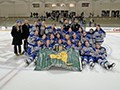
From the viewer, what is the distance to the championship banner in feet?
13.4

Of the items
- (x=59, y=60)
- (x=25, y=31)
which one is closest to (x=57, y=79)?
(x=59, y=60)

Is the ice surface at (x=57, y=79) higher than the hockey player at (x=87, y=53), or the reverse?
the hockey player at (x=87, y=53)

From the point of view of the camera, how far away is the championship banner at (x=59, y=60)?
13.4 ft

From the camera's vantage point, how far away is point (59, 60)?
4.16 metres

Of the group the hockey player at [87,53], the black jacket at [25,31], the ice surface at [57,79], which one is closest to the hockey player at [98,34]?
the hockey player at [87,53]

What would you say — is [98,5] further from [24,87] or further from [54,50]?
[24,87]

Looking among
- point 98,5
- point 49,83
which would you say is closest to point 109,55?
point 49,83

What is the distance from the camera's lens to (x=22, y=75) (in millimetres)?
3840

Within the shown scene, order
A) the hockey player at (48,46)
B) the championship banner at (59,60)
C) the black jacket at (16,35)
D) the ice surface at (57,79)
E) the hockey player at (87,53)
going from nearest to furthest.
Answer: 1. the ice surface at (57,79)
2. the championship banner at (59,60)
3. the hockey player at (87,53)
4. the hockey player at (48,46)
5. the black jacket at (16,35)

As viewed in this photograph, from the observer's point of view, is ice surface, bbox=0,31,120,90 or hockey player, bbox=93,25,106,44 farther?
hockey player, bbox=93,25,106,44

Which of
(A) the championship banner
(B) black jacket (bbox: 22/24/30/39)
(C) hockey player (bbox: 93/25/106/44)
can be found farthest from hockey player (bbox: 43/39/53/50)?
(C) hockey player (bbox: 93/25/106/44)

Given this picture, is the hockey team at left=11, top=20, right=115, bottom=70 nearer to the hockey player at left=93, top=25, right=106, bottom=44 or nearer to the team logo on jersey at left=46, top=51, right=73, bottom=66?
the hockey player at left=93, top=25, right=106, bottom=44

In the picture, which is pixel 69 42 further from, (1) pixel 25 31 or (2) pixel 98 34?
(1) pixel 25 31

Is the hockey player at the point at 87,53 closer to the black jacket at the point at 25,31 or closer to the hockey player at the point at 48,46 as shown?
the hockey player at the point at 48,46
